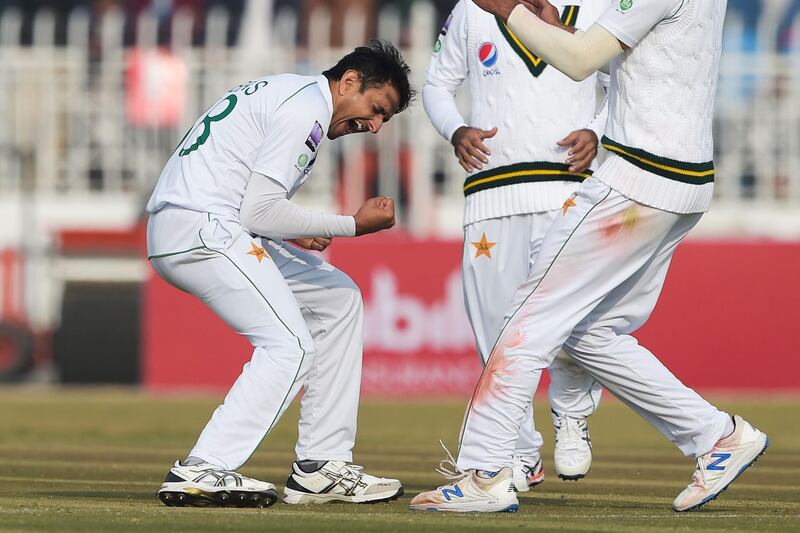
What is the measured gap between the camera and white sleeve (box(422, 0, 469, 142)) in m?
7.02

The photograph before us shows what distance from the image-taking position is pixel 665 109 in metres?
5.72

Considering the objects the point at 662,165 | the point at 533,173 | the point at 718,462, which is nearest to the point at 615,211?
the point at 662,165

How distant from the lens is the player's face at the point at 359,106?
6078mm

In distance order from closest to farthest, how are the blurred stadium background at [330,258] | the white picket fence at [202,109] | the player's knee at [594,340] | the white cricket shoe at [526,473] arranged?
the player's knee at [594,340] < the white cricket shoe at [526,473] < the blurred stadium background at [330,258] < the white picket fence at [202,109]

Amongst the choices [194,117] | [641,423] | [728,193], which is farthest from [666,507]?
[194,117]

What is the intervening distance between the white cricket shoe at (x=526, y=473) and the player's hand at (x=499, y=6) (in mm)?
1990

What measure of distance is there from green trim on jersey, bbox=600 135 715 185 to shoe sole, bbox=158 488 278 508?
70.5 inches

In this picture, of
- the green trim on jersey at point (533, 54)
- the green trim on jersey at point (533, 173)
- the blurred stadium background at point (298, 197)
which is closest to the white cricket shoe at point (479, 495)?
the green trim on jersey at point (533, 173)

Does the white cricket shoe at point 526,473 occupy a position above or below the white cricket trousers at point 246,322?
below

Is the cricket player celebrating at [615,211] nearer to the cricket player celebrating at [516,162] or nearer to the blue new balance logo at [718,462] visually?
the blue new balance logo at [718,462]

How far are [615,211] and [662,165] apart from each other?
231 mm

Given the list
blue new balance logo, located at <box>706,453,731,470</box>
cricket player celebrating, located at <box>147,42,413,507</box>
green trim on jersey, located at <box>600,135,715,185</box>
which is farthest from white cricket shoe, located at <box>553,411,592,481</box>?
green trim on jersey, located at <box>600,135,715,185</box>

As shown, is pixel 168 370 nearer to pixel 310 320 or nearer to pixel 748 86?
pixel 748 86

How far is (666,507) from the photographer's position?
20.2 ft
